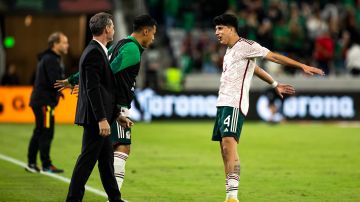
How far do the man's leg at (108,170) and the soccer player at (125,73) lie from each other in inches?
19.1

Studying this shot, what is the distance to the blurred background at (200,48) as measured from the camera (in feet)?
98.7

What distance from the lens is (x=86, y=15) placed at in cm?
3331

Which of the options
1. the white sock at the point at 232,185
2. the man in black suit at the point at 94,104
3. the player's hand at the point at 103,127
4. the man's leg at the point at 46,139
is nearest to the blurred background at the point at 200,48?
the man's leg at the point at 46,139

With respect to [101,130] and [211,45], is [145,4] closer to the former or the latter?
[211,45]

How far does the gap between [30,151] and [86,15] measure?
18128mm

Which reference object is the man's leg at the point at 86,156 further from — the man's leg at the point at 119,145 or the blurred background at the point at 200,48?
the blurred background at the point at 200,48

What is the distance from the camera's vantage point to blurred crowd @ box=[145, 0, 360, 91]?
32.5 m

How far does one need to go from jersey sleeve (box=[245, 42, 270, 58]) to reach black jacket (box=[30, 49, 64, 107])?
183 inches

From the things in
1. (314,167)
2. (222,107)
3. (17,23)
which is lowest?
(314,167)

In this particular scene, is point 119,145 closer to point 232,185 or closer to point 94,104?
point 232,185

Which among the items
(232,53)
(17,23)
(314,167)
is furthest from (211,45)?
(232,53)

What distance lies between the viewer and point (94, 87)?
33.1 ft

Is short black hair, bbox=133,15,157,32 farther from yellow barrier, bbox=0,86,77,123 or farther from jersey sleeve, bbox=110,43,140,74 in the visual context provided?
yellow barrier, bbox=0,86,77,123

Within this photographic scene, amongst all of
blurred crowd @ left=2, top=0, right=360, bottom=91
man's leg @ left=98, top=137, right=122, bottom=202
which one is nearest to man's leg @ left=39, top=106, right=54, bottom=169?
man's leg @ left=98, top=137, right=122, bottom=202
